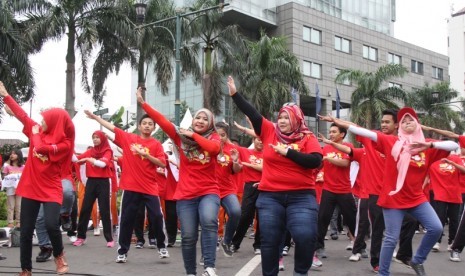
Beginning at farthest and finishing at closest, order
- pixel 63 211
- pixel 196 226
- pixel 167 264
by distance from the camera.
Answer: pixel 63 211
pixel 167 264
pixel 196 226

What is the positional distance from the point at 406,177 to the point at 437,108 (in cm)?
3665

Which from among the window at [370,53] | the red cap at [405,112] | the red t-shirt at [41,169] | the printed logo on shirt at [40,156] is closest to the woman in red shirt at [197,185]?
the red t-shirt at [41,169]

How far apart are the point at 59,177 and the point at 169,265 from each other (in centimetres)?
193

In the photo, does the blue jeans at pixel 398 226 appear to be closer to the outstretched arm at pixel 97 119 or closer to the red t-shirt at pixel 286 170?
the red t-shirt at pixel 286 170

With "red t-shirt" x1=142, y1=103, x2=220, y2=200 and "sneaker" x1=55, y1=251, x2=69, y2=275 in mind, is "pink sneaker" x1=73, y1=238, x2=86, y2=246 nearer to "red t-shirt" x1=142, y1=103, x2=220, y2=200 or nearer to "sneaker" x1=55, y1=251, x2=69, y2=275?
"sneaker" x1=55, y1=251, x2=69, y2=275

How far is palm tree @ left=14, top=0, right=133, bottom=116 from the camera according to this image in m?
22.6

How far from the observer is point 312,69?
46062 mm

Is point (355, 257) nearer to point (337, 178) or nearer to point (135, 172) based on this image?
point (337, 178)

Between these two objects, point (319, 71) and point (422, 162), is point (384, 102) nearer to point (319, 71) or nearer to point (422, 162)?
point (319, 71)

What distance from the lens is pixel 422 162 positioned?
6.34 metres

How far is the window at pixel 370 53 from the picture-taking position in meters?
51.8

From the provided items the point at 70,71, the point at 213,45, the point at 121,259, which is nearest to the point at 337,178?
the point at 121,259

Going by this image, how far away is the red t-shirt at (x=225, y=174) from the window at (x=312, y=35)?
38.7 metres

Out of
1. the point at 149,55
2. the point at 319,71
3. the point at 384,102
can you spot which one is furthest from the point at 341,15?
the point at 149,55
